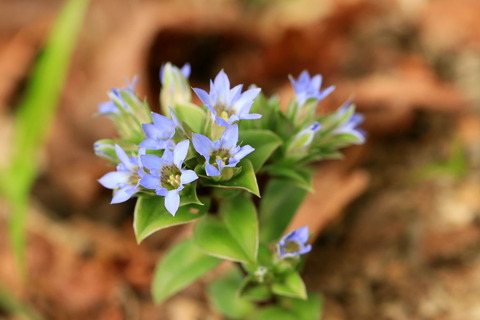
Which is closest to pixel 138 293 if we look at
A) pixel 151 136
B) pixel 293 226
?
pixel 293 226

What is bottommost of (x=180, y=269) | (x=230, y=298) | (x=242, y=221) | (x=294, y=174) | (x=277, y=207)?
(x=230, y=298)

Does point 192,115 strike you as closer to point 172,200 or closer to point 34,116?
point 172,200

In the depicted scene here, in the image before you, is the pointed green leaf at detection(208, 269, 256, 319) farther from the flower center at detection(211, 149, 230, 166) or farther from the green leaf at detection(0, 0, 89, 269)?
the green leaf at detection(0, 0, 89, 269)

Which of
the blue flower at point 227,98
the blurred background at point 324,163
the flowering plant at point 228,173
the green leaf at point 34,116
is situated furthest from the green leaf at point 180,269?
the green leaf at point 34,116

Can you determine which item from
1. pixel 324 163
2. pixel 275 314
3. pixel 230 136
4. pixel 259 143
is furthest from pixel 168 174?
pixel 324 163

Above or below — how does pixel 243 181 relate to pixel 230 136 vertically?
below

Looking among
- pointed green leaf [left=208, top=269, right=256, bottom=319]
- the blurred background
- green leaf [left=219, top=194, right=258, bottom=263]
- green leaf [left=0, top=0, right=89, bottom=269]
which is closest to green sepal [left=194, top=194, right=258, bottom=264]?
green leaf [left=219, top=194, right=258, bottom=263]

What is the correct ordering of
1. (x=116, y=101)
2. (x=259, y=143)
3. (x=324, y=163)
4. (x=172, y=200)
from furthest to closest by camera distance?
(x=324, y=163) → (x=116, y=101) → (x=259, y=143) → (x=172, y=200)
